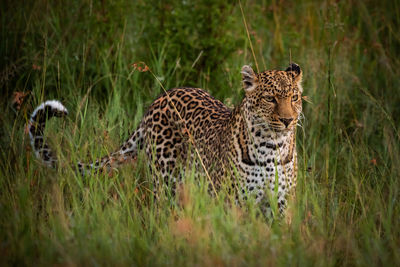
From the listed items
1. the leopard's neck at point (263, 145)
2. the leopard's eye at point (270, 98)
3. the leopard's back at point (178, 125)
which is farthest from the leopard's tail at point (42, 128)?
the leopard's eye at point (270, 98)

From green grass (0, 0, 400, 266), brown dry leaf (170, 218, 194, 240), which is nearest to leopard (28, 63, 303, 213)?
green grass (0, 0, 400, 266)

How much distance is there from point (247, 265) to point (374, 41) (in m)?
5.51

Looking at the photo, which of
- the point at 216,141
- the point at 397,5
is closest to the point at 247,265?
the point at 216,141

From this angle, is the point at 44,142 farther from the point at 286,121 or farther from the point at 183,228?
the point at 286,121

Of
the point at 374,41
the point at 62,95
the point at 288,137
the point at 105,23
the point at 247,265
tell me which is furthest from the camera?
the point at 374,41

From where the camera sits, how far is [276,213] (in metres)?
4.35

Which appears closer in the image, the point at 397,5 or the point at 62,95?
the point at 62,95

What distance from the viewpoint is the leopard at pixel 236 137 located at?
4.67 metres

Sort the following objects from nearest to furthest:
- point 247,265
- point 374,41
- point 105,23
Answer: point 247,265 < point 105,23 < point 374,41

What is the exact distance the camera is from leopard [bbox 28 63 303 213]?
4672 mm

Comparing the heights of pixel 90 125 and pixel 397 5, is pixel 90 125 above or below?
below

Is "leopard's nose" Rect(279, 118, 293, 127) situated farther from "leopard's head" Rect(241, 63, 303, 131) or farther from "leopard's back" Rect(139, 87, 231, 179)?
"leopard's back" Rect(139, 87, 231, 179)

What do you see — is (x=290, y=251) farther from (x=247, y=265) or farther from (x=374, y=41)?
(x=374, y=41)

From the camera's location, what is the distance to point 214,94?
7.27 meters
